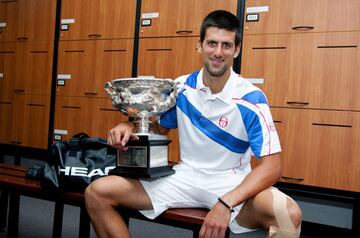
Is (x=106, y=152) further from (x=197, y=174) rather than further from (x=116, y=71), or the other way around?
(x=116, y=71)

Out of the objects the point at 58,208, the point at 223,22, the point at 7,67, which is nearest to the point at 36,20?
the point at 7,67

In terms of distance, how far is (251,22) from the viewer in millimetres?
2822

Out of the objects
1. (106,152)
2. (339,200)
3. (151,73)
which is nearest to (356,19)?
(339,200)

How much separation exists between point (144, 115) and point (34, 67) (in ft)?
8.51

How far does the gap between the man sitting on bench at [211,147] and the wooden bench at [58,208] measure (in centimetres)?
5

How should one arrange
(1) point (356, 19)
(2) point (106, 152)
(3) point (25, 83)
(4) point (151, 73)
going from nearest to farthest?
(2) point (106, 152), (1) point (356, 19), (4) point (151, 73), (3) point (25, 83)

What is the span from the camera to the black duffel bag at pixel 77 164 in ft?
5.39

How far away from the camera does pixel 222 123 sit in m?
1.48

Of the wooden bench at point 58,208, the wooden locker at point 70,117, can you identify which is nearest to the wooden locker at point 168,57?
the wooden locker at point 70,117

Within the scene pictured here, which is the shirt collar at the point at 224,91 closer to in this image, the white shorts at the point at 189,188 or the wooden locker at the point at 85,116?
the white shorts at the point at 189,188

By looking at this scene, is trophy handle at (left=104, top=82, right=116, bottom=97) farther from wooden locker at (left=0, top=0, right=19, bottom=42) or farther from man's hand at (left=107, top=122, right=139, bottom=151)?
wooden locker at (left=0, top=0, right=19, bottom=42)

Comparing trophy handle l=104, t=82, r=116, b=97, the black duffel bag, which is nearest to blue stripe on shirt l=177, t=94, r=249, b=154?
trophy handle l=104, t=82, r=116, b=97

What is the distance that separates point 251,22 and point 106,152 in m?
1.62

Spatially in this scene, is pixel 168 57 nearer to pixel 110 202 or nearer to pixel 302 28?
pixel 302 28
